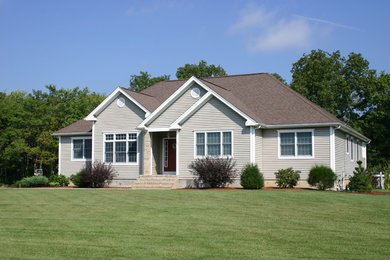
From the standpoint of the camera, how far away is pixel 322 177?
23.6m

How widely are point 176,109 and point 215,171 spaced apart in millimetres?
4766

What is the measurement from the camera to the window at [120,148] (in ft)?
94.3

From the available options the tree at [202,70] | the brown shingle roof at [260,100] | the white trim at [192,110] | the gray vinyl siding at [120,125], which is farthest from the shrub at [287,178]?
the tree at [202,70]

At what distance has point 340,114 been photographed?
48438mm

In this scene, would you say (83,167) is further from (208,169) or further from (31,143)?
(31,143)

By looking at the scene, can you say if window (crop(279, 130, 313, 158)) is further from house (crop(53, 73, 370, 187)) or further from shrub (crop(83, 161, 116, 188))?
shrub (crop(83, 161, 116, 188))

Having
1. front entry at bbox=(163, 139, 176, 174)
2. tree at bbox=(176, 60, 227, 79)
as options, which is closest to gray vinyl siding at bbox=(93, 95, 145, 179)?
front entry at bbox=(163, 139, 176, 174)

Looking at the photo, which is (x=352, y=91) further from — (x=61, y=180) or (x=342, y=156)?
(x=61, y=180)

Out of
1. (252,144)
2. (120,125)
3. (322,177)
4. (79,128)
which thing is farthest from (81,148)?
(322,177)

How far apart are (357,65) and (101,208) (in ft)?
130

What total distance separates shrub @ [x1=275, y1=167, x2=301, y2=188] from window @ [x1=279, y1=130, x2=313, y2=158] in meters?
1.20

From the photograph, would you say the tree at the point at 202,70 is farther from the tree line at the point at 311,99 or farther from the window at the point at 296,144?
the window at the point at 296,144

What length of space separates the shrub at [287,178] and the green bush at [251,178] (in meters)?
1.41

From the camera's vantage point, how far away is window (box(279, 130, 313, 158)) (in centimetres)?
2523
